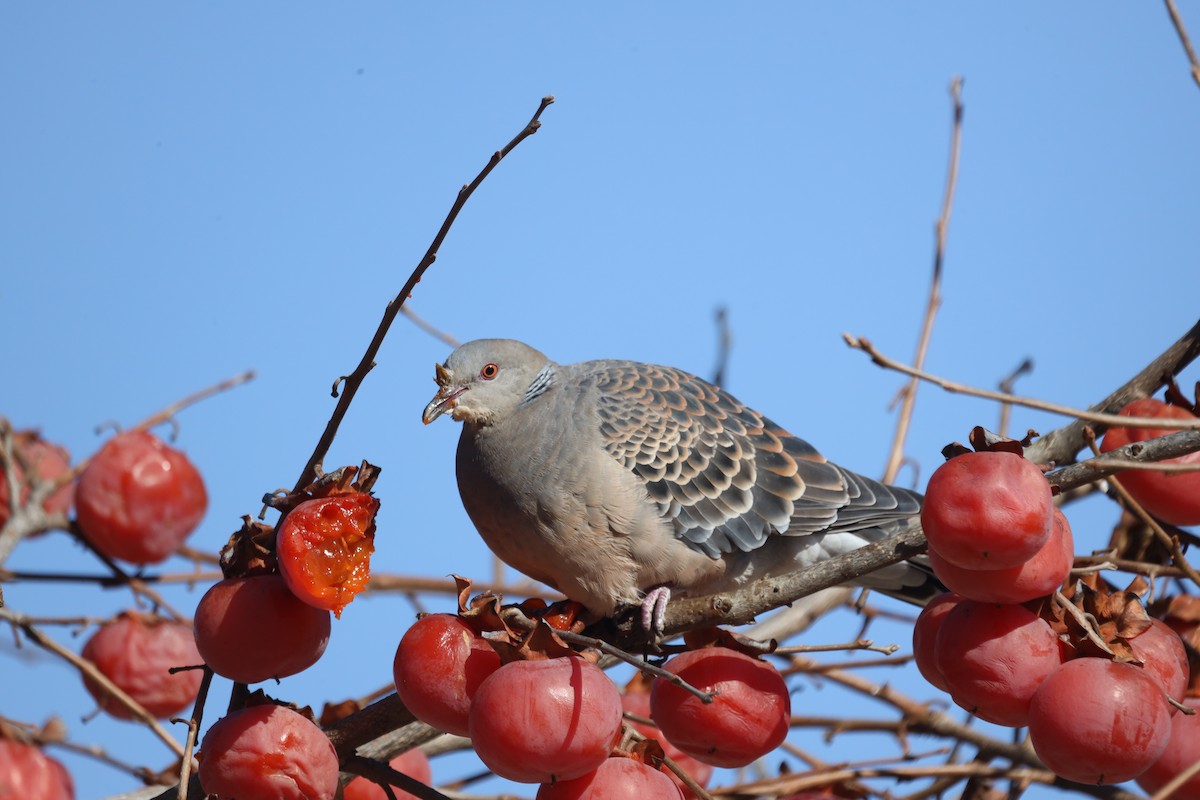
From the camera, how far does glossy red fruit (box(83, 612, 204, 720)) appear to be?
3.04 m

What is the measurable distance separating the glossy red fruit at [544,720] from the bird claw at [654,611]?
18.0 inches

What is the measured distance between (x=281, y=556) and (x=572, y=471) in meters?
1.31

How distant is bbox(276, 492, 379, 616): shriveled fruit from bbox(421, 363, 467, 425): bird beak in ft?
4.60

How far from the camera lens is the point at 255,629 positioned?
198cm

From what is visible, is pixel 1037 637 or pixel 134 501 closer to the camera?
pixel 1037 637

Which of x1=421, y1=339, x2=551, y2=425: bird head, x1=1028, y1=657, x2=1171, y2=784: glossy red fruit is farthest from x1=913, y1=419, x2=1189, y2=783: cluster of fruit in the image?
x1=421, y1=339, x2=551, y2=425: bird head

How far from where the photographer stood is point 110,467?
331 cm

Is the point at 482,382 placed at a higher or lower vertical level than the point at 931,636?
higher

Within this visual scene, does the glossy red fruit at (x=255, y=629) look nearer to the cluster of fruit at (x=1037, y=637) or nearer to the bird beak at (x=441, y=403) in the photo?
the cluster of fruit at (x=1037, y=637)

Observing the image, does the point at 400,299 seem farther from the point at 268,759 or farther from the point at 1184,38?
the point at 1184,38

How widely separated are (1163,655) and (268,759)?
1.46 meters

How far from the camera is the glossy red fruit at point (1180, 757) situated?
84.5 inches

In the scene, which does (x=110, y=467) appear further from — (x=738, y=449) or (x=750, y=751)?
(x=750, y=751)

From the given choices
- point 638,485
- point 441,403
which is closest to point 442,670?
point 638,485
